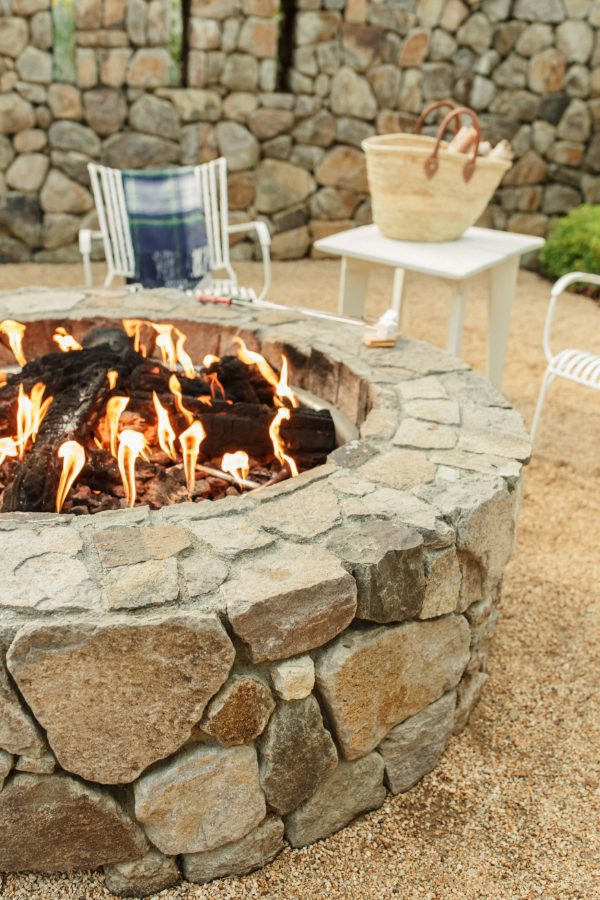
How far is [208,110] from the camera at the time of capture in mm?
6297

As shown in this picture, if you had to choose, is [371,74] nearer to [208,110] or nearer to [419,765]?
[208,110]

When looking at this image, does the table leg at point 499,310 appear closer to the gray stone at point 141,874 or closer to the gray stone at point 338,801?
the gray stone at point 338,801

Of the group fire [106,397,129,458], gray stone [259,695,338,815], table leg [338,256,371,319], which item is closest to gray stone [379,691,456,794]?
gray stone [259,695,338,815]

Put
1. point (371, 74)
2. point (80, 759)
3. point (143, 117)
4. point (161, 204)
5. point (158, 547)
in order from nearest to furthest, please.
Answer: point (80, 759)
point (158, 547)
point (161, 204)
point (143, 117)
point (371, 74)

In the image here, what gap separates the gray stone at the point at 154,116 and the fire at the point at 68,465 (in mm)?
4669

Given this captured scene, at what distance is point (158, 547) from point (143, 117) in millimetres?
5196

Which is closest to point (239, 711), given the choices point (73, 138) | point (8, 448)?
point (8, 448)

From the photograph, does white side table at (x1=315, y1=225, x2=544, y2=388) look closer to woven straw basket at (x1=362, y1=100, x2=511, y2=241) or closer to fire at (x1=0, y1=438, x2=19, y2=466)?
woven straw basket at (x1=362, y1=100, x2=511, y2=241)

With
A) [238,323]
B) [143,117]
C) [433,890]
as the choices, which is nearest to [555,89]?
[143,117]

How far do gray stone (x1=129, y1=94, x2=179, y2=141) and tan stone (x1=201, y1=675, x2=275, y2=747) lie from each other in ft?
17.8

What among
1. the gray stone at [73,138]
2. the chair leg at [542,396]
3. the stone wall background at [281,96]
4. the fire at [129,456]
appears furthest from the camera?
the gray stone at [73,138]

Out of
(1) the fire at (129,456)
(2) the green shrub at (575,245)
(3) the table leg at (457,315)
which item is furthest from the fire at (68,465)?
(2) the green shrub at (575,245)

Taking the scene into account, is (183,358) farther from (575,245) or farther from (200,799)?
(575,245)

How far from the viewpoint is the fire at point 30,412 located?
2330mm
